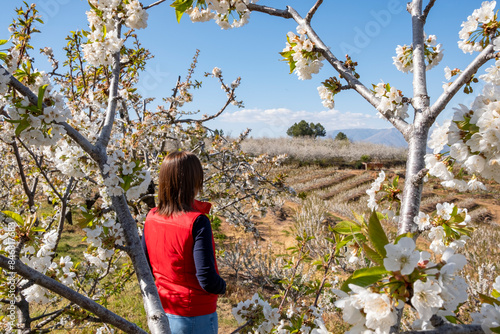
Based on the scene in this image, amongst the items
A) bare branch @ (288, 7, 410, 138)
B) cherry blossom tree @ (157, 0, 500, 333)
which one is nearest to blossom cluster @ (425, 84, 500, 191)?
cherry blossom tree @ (157, 0, 500, 333)

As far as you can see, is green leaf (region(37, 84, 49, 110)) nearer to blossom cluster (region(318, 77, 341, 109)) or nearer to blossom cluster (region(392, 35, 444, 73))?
blossom cluster (region(318, 77, 341, 109))

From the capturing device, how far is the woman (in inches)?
59.9

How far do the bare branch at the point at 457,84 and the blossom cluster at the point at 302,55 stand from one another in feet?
1.71

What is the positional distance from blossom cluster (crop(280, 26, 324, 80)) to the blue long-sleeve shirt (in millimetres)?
890

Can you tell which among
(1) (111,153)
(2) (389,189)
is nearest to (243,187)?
(1) (111,153)

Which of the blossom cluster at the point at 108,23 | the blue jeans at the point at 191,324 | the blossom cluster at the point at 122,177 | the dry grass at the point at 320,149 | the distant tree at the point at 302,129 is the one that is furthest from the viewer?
the distant tree at the point at 302,129

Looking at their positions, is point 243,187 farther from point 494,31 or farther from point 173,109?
point 494,31

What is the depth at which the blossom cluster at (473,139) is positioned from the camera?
650mm

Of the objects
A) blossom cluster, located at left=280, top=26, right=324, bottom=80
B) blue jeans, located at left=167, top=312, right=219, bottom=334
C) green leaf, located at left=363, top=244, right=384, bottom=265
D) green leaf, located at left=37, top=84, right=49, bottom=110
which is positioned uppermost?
blossom cluster, located at left=280, top=26, right=324, bottom=80

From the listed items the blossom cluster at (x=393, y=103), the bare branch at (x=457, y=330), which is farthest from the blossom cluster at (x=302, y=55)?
the bare branch at (x=457, y=330)

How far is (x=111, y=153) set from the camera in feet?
4.75

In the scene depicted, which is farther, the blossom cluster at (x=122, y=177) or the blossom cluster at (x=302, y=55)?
the blossom cluster at (x=122, y=177)

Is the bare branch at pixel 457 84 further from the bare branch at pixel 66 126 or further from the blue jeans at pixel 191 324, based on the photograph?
the blue jeans at pixel 191 324

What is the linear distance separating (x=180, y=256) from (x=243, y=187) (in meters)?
2.31
